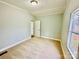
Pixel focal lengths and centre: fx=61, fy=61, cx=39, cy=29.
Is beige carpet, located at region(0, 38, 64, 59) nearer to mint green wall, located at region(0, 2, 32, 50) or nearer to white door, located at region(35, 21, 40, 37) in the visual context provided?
mint green wall, located at region(0, 2, 32, 50)

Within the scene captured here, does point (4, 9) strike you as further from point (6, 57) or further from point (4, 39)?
point (6, 57)

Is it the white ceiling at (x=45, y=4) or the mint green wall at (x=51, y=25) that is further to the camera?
the mint green wall at (x=51, y=25)

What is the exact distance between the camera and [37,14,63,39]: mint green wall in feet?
15.5

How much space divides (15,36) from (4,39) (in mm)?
738

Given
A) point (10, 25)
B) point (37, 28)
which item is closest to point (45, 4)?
point (10, 25)

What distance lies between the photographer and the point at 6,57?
2.39m

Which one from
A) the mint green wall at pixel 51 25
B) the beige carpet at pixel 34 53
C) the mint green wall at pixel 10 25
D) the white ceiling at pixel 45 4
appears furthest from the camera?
the mint green wall at pixel 51 25

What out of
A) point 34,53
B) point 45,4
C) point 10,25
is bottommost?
point 34,53

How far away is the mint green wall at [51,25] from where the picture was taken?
474 centimetres

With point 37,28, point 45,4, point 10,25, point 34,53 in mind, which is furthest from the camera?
point 37,28

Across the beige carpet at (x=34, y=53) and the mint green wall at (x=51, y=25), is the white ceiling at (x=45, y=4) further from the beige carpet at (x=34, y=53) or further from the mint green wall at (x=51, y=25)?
the beige carpet at (x=34, y=53)

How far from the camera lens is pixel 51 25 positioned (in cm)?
507

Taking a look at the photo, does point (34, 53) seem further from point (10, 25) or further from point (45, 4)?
point (45, 4)

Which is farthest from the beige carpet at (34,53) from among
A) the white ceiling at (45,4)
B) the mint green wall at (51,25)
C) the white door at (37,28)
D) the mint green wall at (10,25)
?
the white door at (37,28)
